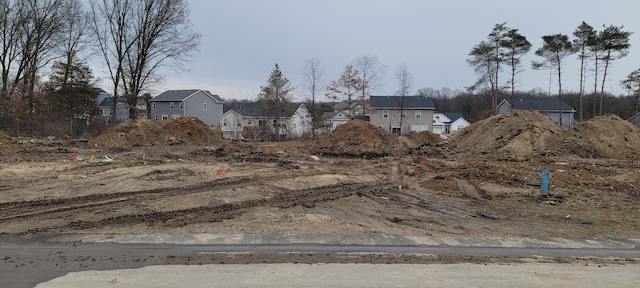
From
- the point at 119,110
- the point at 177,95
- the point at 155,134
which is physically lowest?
the point at 155,134

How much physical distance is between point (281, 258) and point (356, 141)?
23.0m

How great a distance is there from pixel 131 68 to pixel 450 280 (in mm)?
39852

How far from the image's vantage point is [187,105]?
70.8 metres

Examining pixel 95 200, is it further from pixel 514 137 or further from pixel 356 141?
pixel 514 137

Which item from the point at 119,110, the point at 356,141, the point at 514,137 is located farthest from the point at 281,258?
the point at 119,110

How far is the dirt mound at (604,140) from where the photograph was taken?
23656 millimetres

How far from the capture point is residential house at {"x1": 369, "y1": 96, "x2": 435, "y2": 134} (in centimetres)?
7075

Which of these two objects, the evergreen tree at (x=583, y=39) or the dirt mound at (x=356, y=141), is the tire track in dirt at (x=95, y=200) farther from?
Answer: the evergreen tree at (x=583, y=39)

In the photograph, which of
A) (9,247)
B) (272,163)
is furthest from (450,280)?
(272,163)

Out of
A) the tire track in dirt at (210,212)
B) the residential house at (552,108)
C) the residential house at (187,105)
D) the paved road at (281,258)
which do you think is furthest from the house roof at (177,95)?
the paved road at (281,258)

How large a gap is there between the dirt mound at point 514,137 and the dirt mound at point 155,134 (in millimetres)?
18504

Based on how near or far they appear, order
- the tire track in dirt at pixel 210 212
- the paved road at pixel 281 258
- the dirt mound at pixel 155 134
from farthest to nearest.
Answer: the dirt mound at pixel 155 134, the tire track in dirt at pixel 210 212, the paved road at pixel 281 258

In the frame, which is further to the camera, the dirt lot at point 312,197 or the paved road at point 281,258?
the dirt lot at point 312,197

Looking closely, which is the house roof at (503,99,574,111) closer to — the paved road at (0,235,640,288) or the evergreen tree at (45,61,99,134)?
the evergreen tree at (45,61,99,134)
